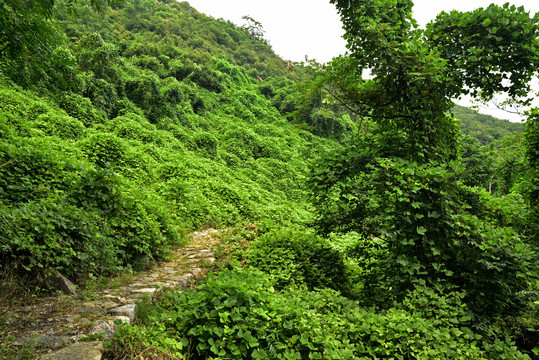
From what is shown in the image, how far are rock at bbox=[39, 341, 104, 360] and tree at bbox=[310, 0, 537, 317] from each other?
3.44 meters

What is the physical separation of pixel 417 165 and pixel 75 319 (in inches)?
173

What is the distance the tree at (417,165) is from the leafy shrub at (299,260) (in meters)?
0.48

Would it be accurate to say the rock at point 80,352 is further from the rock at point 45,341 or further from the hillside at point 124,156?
the hillside at point 124,156

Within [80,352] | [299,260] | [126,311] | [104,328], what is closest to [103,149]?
[299,260]

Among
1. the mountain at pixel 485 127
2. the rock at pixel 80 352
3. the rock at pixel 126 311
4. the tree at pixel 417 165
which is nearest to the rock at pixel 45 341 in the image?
the rock at pixel 80 352

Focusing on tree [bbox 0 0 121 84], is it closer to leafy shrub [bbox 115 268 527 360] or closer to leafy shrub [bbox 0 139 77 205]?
leafy shrub [bbox 0 139 77 205]

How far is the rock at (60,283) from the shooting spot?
3.01 metres

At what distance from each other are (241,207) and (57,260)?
641cm

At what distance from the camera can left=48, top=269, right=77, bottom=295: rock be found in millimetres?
3010

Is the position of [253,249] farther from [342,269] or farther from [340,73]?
[340,73]

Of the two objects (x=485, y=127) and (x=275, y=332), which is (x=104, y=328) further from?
(x=485, y=127)

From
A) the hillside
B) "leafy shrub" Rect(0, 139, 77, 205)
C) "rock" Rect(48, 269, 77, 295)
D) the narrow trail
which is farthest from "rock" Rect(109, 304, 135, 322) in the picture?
"leafy shrub" Rect(0, 139, 77, 205)

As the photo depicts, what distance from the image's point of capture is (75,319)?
8.32 ft

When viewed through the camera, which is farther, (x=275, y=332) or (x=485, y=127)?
(x=485, y=127)
